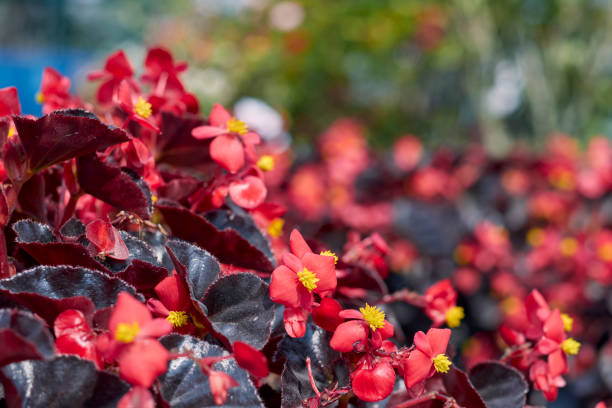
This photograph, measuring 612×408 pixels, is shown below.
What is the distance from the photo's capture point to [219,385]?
41 centimetres

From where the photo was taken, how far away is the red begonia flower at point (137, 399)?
386 mm

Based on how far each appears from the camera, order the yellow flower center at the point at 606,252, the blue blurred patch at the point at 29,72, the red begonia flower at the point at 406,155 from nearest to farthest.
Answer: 1. the yellow flower center at the point at 606,252
2. the red begonia flower at the point at 406,155
3. the blue blurred patch at the point at 29,72

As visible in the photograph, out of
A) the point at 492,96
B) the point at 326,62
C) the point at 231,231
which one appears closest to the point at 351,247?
the point at 231,231

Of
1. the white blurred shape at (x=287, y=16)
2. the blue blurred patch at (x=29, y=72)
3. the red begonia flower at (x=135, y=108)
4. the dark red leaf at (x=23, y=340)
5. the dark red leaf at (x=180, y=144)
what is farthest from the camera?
the white blurred shape at (x=287, y=16)

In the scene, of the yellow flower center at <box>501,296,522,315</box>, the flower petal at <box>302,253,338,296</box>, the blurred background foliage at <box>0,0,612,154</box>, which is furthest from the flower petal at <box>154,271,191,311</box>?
the blurred background foliage at <box>0,0,612,154</box>

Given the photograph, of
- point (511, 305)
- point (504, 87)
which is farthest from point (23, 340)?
point (504, 87)

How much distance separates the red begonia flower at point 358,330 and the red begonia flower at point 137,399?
0.52 ft

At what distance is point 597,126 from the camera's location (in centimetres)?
467

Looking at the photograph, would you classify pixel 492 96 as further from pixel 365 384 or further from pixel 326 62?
pixel 365 384

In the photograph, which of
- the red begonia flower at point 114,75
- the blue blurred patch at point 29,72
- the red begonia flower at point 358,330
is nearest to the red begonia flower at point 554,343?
the red begonia flower at point 358,330

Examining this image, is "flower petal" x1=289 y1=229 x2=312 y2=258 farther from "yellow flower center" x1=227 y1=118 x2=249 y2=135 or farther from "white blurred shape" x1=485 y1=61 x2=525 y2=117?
"white blurred shape" x1=485 y1=61 x2=525 y2=117

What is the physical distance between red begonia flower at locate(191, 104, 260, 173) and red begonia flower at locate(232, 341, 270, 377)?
8.9 inches

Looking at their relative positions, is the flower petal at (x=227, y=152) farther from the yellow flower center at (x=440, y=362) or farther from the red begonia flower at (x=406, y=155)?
the red begonia flower at (x=406, y=155)

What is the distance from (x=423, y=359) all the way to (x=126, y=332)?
0.23 metres
